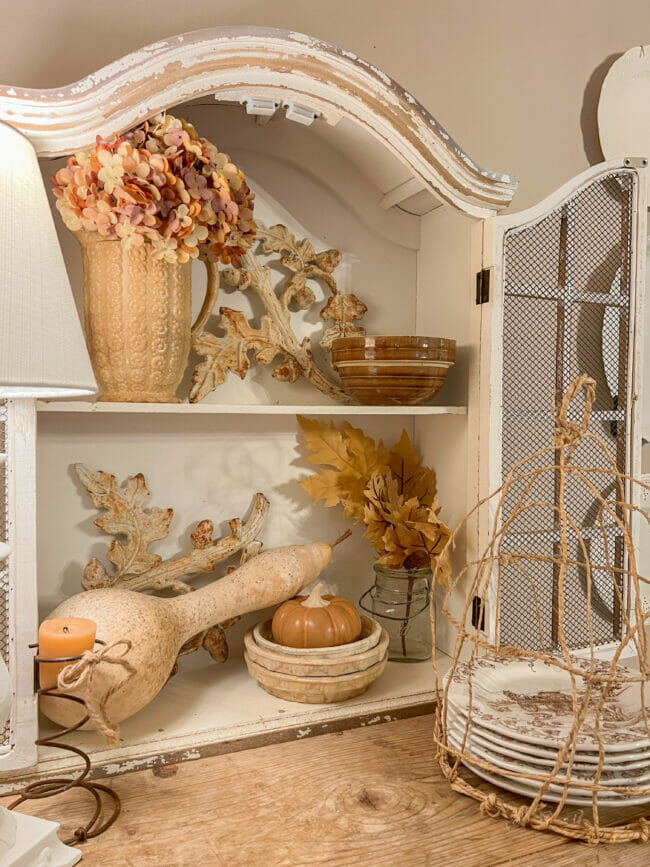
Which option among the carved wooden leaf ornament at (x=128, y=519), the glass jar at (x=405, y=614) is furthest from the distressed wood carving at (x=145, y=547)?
the glass jar at (x=405, y=614)

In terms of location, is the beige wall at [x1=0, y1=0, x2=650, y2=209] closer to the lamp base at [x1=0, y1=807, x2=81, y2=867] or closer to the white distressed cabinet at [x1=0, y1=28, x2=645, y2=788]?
the white distressed cabinet at [x1=0, y1=28, x2=645, y2=788]

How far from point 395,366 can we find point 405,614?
439mm

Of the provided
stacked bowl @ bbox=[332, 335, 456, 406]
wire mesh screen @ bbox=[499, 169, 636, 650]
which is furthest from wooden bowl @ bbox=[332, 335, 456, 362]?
wire mesh screen @ bbox=[499, 169, 636, 650]

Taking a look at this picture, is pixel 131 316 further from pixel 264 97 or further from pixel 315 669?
pixel 315 669

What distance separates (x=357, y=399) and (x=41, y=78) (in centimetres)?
69

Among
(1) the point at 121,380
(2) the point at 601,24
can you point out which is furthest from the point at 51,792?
(2) the point at 601,24

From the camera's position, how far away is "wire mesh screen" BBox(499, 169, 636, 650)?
1.19 metres

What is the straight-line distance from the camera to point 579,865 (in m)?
0.75

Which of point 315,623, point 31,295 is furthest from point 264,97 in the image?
point 315,623

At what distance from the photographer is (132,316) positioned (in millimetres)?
982

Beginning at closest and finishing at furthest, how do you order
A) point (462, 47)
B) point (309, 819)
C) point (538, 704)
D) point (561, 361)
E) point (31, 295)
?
point (31, 295)
point (309, 819)
point (538, 704)
point (561, 361)
point (462, 47)

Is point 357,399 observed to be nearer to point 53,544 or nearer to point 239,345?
point 239,345

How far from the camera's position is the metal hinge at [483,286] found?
1.15 m

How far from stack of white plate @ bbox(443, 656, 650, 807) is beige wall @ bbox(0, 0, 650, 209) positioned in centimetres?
95
